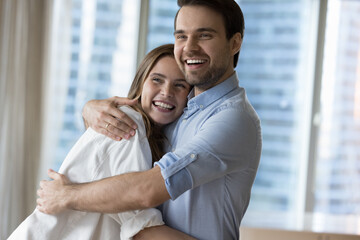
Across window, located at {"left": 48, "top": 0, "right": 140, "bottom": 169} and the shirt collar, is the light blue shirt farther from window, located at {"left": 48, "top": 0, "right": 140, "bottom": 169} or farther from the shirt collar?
window, located at {"left": 48, "top": 0, "right": 140, "bottom": 169}

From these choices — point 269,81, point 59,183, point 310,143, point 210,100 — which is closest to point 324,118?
point 310,143

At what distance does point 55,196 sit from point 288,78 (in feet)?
10.3

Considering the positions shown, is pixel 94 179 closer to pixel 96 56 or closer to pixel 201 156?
pixel 201 156

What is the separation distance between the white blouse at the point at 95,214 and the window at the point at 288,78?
2.58 metres

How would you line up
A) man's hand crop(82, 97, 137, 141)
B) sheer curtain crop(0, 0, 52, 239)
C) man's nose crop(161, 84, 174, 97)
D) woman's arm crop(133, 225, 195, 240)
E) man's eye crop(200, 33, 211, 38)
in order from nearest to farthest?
woman's arm crop(133, 225, 195, 240) → man's hand crop(82, 97, 137, 141) → man's eye crop(200, 33, 211, 38) → man's nose crop(161, 84, 174, 97) → sheer curtain crop(0, 0, 52, 239)

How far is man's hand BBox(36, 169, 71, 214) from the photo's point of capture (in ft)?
4.69

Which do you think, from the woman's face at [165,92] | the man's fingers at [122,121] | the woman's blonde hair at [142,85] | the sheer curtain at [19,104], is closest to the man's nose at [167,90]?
the woman's face at [165,92]

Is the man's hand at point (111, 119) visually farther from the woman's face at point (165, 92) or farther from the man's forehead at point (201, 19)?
the man's forehead at point (201, 19)

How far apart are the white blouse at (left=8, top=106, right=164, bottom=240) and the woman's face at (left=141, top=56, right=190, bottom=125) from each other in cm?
28

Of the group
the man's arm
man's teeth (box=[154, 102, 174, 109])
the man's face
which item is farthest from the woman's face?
the man's arm

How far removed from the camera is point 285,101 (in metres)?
4.14

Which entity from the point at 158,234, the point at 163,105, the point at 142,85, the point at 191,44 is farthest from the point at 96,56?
the point at 158,234

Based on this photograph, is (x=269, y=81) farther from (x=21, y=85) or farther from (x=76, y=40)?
(x=21, y=85)

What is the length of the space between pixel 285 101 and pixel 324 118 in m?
0.41
